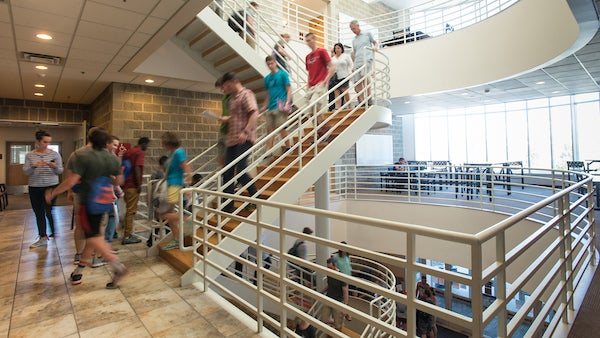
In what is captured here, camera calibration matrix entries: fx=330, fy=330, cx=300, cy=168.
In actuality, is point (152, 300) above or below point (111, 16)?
below

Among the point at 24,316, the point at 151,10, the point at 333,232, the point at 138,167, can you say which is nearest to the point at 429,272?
the point at 24,316

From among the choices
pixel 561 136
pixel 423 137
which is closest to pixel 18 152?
pixel 423 137

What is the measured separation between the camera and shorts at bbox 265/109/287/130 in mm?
4301

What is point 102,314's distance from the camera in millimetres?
2570

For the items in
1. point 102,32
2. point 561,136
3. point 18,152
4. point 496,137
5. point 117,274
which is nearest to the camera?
point 117,274

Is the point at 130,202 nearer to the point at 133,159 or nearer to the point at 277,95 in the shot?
the point at 133,159

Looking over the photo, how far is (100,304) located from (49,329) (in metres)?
0.41

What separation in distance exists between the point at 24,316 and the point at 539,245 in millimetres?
6476

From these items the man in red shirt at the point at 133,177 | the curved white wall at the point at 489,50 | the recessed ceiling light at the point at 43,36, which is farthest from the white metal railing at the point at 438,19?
the recessed ceiling light at the point at 43,36

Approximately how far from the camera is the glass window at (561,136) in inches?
471

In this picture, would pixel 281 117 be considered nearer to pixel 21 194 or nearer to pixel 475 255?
pixel 475 255

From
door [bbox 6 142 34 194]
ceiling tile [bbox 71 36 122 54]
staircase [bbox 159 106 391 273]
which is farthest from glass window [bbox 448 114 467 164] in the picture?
door [bbox 6 142 34 194]

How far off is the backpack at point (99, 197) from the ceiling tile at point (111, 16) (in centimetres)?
197

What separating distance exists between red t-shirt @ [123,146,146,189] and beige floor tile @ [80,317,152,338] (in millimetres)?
2449
